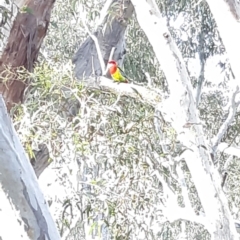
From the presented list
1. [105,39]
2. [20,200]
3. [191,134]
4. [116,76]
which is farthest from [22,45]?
[20,200]

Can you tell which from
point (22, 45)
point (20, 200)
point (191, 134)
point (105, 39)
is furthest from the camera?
point (105, 39)

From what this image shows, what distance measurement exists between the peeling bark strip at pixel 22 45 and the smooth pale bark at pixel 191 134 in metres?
0.59

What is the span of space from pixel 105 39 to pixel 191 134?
3.83ft

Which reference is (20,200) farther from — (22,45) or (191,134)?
(22,45)

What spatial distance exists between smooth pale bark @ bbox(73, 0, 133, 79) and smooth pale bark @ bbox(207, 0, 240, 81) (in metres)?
1.28

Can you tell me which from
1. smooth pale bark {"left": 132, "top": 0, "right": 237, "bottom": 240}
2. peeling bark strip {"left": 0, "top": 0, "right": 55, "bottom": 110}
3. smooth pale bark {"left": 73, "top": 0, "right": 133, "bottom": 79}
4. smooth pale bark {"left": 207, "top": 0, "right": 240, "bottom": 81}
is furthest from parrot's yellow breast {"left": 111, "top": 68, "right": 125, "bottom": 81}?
smooth pale bark {"left": 207, "top": 0, "right": 240, "bottom": 81}

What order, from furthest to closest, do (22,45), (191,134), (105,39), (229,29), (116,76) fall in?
(105,39), (116,76), (22,45), (191,134), (229,29)

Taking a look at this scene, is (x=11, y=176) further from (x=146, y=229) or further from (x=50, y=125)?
(x=146, y=229)

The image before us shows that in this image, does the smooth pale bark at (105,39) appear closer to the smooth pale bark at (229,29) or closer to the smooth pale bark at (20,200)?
the smooth pale bark at (229,29)

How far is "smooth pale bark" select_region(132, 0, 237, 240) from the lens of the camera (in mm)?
1884

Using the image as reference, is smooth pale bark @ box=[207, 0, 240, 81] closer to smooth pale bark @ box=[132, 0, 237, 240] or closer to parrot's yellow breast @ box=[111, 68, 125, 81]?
smooth pale bark @ box=[132, 0, 237, 240]

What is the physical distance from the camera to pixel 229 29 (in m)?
1.57

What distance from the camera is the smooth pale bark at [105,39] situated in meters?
2.85

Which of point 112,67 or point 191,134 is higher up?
point 112,67
